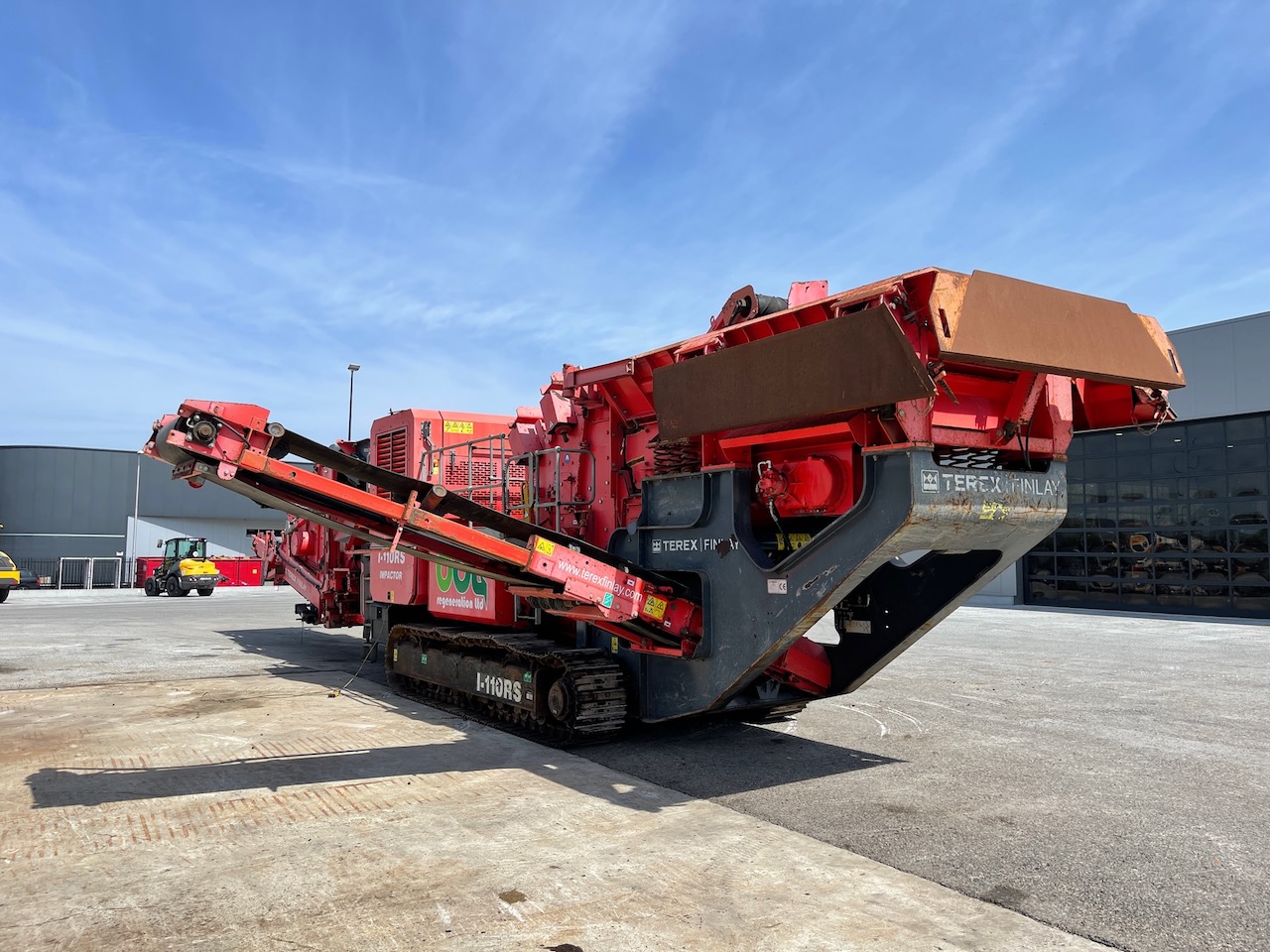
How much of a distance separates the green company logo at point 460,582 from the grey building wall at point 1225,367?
69.8 feet

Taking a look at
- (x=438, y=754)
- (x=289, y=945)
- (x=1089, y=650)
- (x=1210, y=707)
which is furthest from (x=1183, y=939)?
(x=1089, y=650)

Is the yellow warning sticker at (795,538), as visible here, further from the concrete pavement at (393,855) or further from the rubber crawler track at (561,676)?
the concrete pavement at (393,855)

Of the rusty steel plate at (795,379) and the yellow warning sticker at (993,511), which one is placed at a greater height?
the rusty steel plate at (795,379)

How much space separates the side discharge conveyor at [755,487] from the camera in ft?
19.1

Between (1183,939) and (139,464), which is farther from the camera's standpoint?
(139,464)

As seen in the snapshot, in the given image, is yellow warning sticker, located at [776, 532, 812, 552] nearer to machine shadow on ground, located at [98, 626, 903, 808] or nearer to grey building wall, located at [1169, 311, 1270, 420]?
machine shadow on ground, located at [98, 626, 903, 808]

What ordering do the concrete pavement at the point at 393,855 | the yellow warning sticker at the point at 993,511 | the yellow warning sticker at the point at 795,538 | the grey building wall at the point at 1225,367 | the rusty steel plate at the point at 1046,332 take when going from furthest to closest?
the grey building wall at the point at 1225,367 < the yellow warning sticker at the point at 795,538 < the yellow warning sticker at the point at 993,511 < the rusty steel plate at the point at 1046,332 < the concrete pavement at the point at 393,855

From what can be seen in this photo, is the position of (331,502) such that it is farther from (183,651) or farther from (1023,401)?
(183,651)

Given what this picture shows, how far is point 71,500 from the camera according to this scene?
5041cm

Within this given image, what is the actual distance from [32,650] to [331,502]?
1153 cm

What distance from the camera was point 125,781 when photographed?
21.8 feet

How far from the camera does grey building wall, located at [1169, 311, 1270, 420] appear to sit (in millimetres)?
22656

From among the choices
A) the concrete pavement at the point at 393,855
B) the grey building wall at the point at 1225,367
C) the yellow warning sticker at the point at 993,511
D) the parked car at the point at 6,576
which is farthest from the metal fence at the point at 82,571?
the yellow warning sticker at the point at 993,511

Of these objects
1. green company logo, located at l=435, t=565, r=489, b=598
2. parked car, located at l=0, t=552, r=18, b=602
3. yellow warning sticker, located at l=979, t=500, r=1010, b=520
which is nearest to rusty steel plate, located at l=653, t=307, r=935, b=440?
yellow warning sticker, located at l=979, t=500, r=1010, b=520
